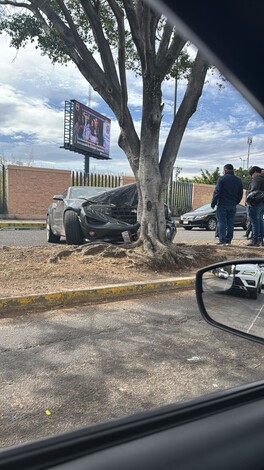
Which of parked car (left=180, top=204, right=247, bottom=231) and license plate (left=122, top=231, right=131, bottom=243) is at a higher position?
license plate (left=122, top=231, right=131, bottom=243)

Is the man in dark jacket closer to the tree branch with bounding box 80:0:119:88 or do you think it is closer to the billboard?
the tree branch with bounding box 80:0:119:88

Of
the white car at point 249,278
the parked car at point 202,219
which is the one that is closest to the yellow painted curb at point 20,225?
the parked car at point 202,219

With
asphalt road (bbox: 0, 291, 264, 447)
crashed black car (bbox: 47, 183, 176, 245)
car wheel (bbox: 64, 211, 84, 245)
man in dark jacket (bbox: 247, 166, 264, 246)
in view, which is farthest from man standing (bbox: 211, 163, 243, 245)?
asphalt road (bbox: 0, 291, 264, 447)

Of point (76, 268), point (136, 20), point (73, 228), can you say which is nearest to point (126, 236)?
point (73, 228)

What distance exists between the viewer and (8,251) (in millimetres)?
7406

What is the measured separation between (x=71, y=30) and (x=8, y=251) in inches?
165

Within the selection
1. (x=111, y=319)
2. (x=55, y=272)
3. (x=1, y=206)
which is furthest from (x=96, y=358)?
(x=1, y=206)

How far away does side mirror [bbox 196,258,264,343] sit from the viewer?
1624 millimetres

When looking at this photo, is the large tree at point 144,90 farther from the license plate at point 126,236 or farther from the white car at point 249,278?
the white car at point 249,278

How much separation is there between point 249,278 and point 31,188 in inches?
810

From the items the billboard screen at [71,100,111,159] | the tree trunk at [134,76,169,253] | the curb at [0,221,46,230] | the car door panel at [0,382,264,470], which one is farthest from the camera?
the billboard screen at [71,100,111,159]

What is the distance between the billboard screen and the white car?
25.8 metres

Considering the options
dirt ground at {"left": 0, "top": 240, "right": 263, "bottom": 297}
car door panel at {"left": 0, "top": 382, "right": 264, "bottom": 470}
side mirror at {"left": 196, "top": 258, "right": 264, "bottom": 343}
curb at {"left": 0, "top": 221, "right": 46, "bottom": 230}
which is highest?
side mirror at {"left": 196, "top": 258, "right": 264, "bottom": 343}

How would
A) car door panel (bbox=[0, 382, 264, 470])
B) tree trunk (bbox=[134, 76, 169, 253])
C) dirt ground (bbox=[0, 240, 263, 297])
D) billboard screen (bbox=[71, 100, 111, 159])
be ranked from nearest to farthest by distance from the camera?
car door panel (bbox=[0, 382, 264, 470]), dirt ground (bbox=[0, 240, 263, 297]), tree trunk (bbox=[134, 76, 169, 253]), billboard screen (bbox=[71, 100, 111, 159])
